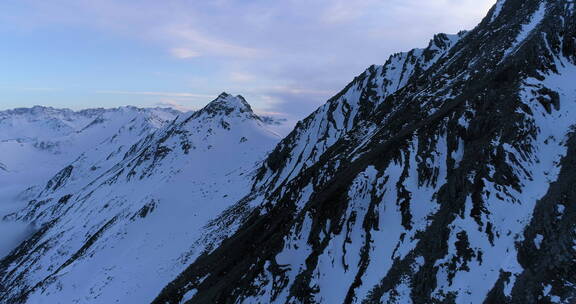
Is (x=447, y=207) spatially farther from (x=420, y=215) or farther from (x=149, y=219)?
(x=149, y=219)

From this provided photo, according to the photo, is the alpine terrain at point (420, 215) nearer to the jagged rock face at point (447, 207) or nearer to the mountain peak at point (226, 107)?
the jagged rock face at point (447, 207)

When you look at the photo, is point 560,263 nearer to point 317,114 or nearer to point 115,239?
point 317,114

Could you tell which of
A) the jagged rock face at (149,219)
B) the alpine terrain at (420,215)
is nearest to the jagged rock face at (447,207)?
the alpine terrain at (420,215)

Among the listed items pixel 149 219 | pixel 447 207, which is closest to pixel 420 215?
pixel 447 207

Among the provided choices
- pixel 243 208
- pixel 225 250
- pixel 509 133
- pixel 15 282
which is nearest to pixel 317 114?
pixel 243 208

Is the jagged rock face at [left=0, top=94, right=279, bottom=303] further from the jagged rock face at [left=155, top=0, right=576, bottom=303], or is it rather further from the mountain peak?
the jagged rock face at [left=155, top=0, right=576, bottom=303]

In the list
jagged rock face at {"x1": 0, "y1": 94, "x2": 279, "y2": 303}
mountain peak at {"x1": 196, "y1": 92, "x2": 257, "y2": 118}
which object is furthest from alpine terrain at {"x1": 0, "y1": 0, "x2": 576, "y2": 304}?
mountain peak at {"x1": 196, "y1": 92, "x2": 257, "y2": 118}
